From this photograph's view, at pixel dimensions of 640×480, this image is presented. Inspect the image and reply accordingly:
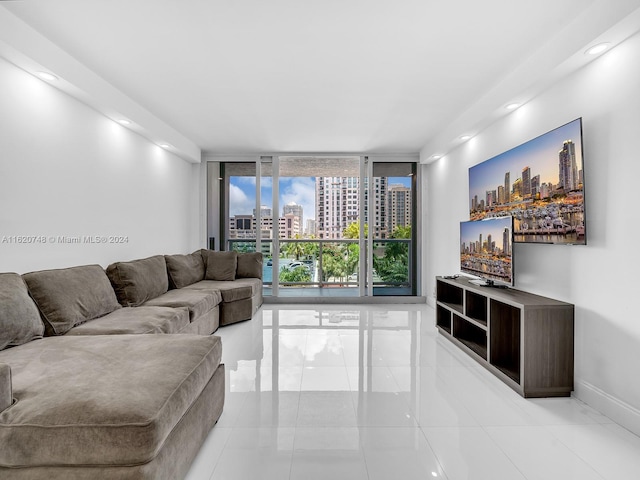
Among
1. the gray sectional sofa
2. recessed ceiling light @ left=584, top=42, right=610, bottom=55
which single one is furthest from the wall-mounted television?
the gray sectional sofa

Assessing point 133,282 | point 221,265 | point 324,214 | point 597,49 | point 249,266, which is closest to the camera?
point 597,49

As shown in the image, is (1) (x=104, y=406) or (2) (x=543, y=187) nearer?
(1) (x=104, y=406)

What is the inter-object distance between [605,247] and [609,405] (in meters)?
1.01

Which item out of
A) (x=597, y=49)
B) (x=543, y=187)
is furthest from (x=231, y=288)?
(x=597, y=49)

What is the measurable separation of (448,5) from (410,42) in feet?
1.46

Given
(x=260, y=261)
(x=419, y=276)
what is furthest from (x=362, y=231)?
(x=260, y=261)

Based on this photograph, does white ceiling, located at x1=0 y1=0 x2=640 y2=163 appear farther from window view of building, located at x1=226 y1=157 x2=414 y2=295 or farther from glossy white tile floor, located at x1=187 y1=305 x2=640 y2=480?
glossy white tile floor, located at x1=187 y1=305 x2=640 y2=480

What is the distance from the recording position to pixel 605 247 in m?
2.32

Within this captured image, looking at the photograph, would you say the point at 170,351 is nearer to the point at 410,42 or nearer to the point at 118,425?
the point at 118,425

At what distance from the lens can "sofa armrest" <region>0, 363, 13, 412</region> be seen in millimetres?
1365

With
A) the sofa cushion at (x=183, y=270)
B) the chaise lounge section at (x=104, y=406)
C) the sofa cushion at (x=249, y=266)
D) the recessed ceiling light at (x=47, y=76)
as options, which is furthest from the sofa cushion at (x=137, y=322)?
the sofa cushion at (x=249, y=266)

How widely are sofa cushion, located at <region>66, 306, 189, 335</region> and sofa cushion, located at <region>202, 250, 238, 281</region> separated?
2028mm

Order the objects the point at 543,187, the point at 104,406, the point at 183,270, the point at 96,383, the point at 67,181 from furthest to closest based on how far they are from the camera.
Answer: the point at 183,270 → the point at 67,181 → the point at 543,187 → the point at 96,383 → the point at 104,406

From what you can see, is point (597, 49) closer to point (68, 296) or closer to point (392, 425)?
point (392, 425)
